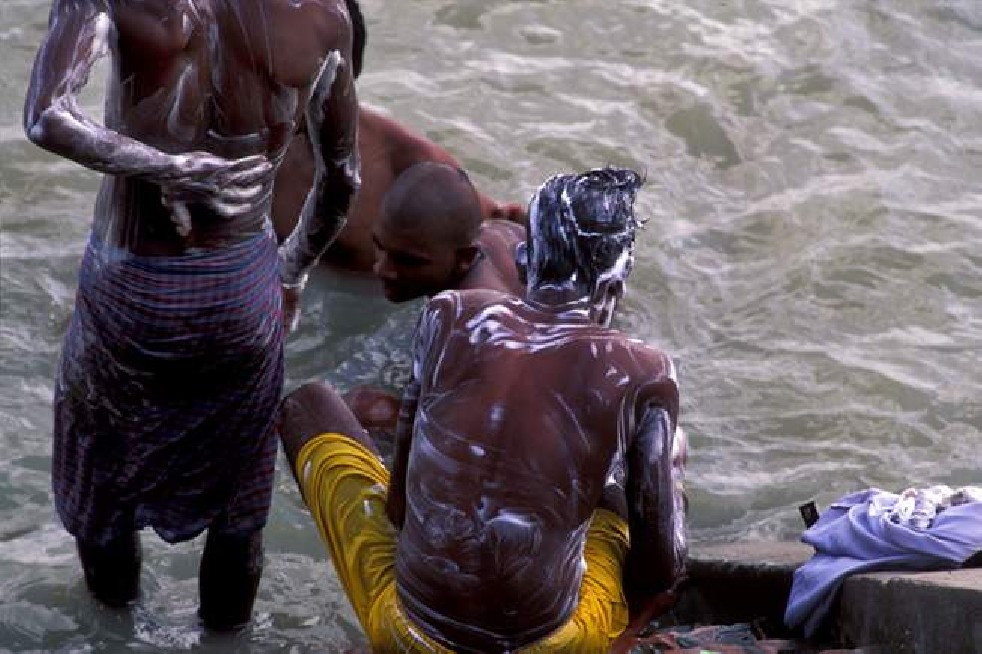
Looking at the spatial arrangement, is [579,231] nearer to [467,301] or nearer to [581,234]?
[581,234]

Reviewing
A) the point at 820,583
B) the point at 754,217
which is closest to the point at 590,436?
the point at 820,583

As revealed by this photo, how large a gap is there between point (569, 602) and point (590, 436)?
404 mm

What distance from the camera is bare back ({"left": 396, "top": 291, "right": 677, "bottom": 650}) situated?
3486 millimetres

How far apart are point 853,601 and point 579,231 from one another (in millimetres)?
1119

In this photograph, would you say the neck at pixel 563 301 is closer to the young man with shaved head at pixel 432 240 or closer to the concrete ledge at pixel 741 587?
the concrete ledge at pixel 741 587

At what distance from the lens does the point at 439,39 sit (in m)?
8.28

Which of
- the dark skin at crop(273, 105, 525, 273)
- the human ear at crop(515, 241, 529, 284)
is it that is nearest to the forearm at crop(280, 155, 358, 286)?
the human ear at crop(515, 241, 529, 284)

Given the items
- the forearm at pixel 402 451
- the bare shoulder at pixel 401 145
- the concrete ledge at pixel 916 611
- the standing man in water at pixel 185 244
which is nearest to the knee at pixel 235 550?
the standing man in water at pixel 185 244

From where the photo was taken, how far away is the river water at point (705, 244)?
493cm

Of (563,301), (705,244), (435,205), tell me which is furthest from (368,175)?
(563,301)

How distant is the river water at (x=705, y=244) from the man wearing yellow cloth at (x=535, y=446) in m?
1.03

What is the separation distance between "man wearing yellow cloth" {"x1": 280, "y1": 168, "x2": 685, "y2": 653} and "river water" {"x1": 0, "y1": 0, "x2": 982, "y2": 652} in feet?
3.36

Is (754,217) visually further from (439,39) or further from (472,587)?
(472,587)

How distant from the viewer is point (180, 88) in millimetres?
3531
